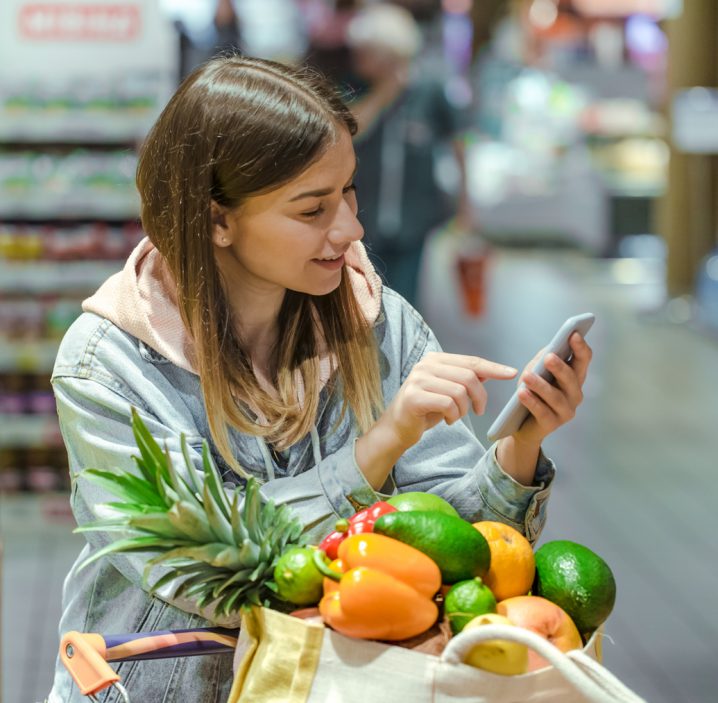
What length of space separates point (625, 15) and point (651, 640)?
44.9 feet

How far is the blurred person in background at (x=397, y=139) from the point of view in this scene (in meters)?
6.02

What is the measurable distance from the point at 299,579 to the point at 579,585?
32 centimetres

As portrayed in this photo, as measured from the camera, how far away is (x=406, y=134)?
20.4 ft

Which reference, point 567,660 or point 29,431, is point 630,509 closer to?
point 29,431

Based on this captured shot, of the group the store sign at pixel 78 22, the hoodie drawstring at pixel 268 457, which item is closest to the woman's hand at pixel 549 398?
the hoodie drawstring at pixel 268 457

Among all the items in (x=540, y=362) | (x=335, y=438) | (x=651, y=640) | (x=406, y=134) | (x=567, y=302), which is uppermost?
(x=540, y=362)

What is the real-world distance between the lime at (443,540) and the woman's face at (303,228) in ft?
1.41

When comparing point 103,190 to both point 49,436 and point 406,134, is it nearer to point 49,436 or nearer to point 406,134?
point 49,436

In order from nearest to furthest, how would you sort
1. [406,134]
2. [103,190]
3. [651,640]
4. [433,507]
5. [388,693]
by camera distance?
[388,693] → [433,507] → [651,640] → [103,190] → [406,134]

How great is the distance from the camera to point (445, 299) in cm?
1151

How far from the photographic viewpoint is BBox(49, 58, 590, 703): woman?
5.23 ft

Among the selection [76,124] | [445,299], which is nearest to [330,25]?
[445,299]

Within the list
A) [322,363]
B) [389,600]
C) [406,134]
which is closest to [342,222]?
[322,363]

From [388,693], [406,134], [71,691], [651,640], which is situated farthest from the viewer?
→ [406,134]
